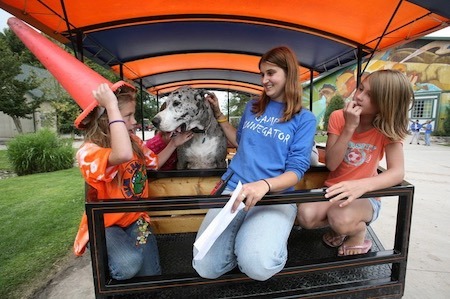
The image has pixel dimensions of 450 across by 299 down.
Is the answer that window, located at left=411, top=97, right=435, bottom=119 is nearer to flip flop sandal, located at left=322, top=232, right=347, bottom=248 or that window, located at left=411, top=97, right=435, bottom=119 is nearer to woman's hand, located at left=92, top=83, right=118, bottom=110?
flip flop sandal, located at left=322, top=232, right=347, bottom=248

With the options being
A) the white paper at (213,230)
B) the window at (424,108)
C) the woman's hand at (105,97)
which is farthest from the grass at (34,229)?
the window at (424,108)

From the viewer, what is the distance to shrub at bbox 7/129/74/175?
9.10 metres

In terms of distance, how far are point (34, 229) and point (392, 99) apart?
14.2 ft

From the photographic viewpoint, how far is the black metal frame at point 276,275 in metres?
1.48

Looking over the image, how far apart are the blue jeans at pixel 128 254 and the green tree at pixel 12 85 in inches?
899

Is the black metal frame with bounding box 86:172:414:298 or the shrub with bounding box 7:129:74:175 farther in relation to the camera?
the shrub with bounding box 7:129:74:175

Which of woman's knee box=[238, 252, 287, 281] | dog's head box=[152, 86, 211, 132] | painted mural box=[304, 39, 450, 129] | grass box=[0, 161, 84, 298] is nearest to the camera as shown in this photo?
woman's knee box=[238, 252, 287, 281]

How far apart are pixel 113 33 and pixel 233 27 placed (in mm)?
1440

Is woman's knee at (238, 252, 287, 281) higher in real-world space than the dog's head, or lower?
lower

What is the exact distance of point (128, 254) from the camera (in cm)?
177

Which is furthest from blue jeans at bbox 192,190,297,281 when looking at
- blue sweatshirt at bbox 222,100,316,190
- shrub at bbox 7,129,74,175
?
shrub at bbox 7,129,74,175

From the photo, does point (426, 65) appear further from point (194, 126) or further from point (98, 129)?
point (98, 129)

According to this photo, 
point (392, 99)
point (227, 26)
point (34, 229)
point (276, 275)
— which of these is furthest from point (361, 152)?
point (34, 229)

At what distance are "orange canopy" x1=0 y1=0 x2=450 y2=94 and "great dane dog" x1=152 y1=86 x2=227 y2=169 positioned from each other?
3.22 feet
